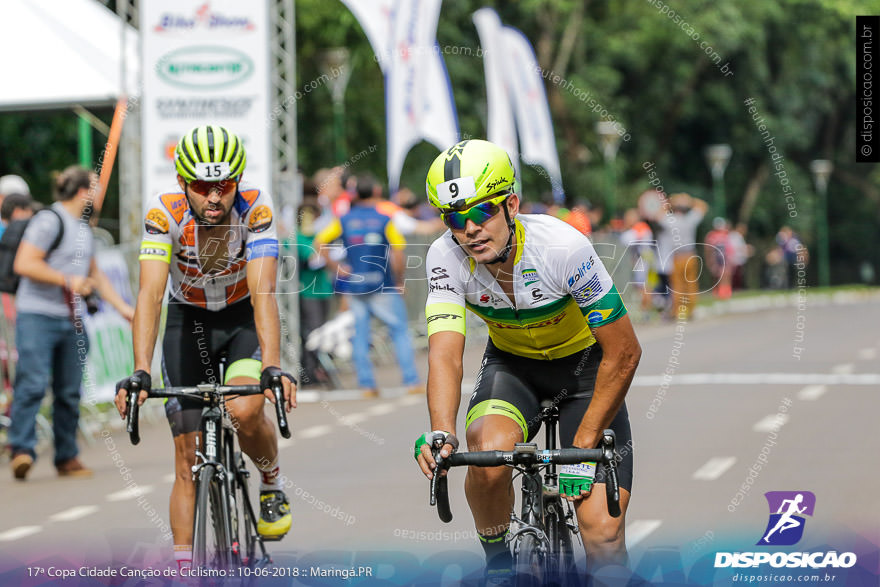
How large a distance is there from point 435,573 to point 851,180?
53237 mm

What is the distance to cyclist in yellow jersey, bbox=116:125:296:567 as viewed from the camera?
5.75 m

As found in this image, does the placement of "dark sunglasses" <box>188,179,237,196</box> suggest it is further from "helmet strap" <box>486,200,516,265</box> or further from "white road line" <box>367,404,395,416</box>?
"white road line" <box>367,404,395,416</box>

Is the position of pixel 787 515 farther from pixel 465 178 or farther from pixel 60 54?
pixel 60 54

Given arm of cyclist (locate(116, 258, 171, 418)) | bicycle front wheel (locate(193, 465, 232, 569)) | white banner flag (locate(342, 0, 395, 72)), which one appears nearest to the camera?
bicycle front wheel (locate(193, 465, 232, 569))

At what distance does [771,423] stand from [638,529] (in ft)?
15.1

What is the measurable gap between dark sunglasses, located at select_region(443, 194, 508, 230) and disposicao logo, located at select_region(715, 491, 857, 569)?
2.19 metres

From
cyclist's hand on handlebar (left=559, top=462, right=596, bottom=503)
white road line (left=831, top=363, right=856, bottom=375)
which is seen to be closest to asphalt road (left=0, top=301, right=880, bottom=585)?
white road line (left=831, top=363, right=856, bottom=375)

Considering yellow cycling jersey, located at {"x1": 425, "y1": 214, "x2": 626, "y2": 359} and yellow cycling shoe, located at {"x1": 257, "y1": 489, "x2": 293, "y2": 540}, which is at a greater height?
yellow cycling jersey, located at {"x1": 425, "y1": 214, "x2": 626, "y2": 359}

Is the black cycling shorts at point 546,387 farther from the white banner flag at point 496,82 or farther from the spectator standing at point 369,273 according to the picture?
the white banner flag at point 496,82

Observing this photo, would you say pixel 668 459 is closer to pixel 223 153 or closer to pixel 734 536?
pixel 734 536

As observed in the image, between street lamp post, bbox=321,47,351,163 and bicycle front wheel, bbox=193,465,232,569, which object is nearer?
bicycle front wheel, bbox=193,465,232,569

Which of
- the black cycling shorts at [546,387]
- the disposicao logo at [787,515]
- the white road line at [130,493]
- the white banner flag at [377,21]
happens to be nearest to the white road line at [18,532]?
the white road line at [130,493]

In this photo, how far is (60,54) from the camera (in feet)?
48.1

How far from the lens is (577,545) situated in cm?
625
